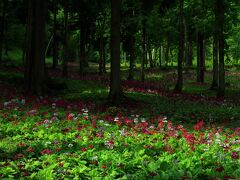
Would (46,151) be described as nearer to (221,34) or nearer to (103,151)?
(103,151)

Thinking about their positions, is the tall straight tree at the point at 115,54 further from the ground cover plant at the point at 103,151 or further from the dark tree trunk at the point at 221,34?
the dark tree trunk at the point at 221,34

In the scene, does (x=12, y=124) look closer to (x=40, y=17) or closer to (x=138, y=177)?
(x=138, y=177)

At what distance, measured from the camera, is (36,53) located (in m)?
19.3

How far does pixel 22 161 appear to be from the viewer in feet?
25.9

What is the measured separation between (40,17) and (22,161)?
43.2 ft

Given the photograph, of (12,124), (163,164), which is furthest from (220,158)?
(12,124)

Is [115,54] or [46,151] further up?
[115,54]

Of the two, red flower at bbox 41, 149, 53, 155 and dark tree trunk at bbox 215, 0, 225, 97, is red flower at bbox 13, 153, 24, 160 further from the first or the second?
dark tree trunk at bbox 215, 0, 225, 97

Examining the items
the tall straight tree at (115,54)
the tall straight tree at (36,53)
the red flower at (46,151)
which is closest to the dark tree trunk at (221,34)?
the tall straight tree at (115,54)

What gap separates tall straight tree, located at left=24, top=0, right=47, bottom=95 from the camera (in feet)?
62.7

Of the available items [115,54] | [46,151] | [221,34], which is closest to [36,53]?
[115,54]

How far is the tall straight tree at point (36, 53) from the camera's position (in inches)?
753

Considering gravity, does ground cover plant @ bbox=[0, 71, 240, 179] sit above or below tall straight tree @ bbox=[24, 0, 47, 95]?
below

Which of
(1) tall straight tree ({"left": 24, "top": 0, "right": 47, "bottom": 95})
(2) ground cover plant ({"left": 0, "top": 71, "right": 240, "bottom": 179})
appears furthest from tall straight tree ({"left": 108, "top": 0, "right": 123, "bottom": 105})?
(1) tall straight tree ({"left": 24, "top": 0, "right": 47, "bottom": 95})
